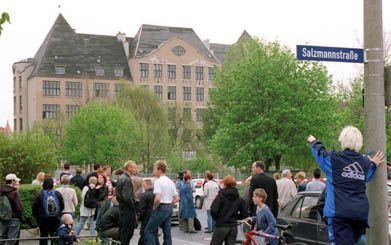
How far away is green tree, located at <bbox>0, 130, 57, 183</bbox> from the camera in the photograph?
2328cm

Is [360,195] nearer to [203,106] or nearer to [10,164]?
[10,164]

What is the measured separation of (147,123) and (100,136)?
685cm

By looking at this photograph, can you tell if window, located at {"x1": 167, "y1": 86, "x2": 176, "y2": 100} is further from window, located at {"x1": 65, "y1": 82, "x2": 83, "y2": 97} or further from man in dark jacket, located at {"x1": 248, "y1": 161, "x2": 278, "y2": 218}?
man in dark jacket, located at {"x1": 248, "y1": 161, "x2": 278, "y2": 218}

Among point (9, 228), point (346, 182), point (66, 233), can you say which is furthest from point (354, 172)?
point (9, 228)

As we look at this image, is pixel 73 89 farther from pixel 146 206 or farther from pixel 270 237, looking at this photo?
pixel 270 237

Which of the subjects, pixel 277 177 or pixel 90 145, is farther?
pixel 90 145

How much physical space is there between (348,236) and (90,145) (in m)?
63.4

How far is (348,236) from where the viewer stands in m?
6.70

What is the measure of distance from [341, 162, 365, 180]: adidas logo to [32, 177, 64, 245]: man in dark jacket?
8.74m

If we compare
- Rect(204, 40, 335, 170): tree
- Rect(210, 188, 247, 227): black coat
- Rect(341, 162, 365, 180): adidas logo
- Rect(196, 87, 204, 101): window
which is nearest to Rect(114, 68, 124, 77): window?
Rect(196, 87, 204, 101): window

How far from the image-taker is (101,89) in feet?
323

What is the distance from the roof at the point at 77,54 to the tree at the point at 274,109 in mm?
50153

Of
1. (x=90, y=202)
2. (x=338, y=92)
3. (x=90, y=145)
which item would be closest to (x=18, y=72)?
(x=90, y=145)

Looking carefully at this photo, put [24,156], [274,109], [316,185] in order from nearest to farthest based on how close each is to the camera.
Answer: [316,185], [24,156], [274,109]
